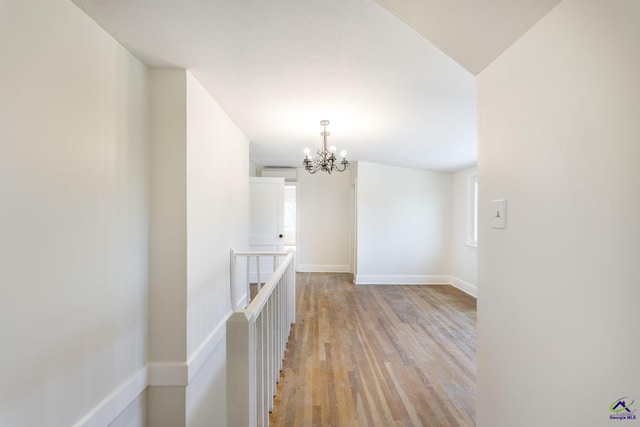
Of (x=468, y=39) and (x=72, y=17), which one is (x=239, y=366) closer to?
(x=468, y=39)

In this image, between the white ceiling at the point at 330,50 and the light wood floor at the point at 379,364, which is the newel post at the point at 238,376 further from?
the white ceiling at the point at 330,50

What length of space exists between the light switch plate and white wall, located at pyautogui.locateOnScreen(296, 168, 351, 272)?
4901mm

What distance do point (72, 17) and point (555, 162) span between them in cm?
208

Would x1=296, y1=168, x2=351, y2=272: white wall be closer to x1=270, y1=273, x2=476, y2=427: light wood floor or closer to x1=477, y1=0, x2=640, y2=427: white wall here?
x1=270, y1=273, x2=476, y2=427: light wood floor

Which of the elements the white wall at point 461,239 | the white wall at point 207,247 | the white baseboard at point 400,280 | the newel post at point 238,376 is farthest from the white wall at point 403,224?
the newel post at point 238,376

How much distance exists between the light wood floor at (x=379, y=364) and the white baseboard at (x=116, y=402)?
0.87 meters

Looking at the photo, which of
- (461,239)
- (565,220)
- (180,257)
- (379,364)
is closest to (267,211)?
(180,257)

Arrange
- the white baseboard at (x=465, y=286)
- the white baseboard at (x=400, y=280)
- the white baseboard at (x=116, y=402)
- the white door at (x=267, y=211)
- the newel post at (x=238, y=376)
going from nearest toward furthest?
the newel post at (x=238, y=376)
the white baseboard at (x=116, y=402)
the white baseboard at (x=465, y=286)
the white door at (x=267, y=211)
the white baseboard at (x=400, y=280)

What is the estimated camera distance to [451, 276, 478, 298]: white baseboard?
446 cm

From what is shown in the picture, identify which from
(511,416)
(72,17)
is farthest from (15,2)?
(511,416)

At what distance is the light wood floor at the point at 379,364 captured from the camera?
1815 millimetres

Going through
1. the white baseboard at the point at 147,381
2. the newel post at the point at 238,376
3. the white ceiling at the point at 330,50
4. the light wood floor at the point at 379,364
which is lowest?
the light wood floor at the point at 379,364

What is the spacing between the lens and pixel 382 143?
373cm

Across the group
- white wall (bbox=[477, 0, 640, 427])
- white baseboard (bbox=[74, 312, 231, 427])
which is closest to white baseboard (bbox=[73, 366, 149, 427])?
white baseboard (bbox=[74, 312, 231, 427])
